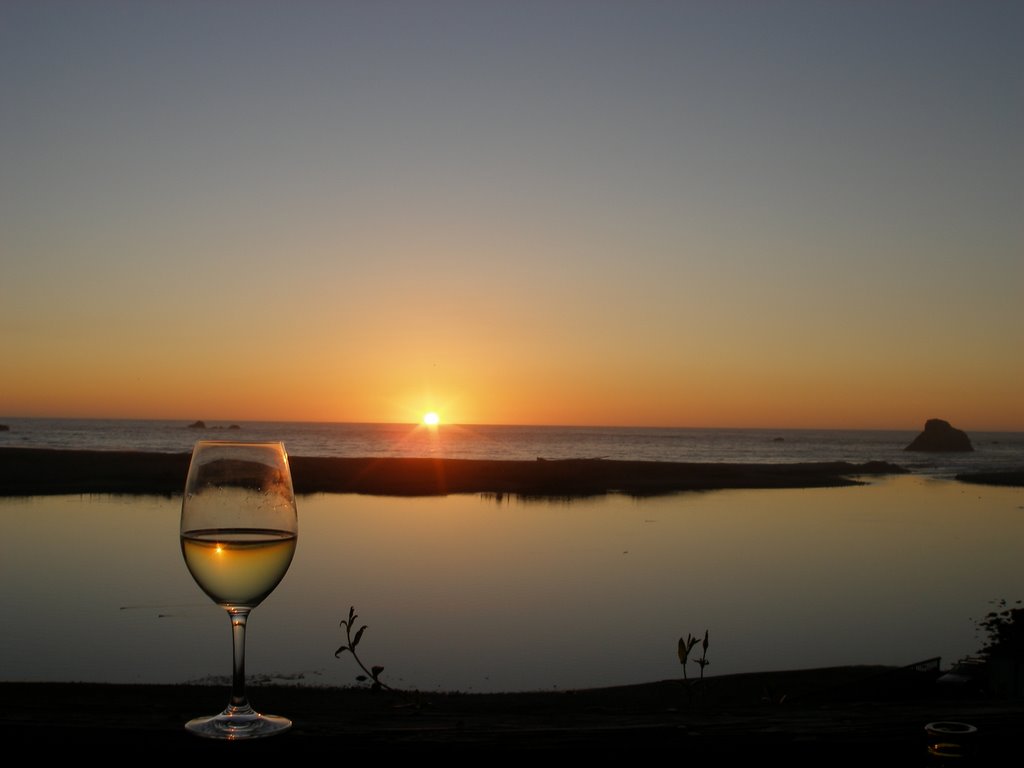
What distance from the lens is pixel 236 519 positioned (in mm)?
1545

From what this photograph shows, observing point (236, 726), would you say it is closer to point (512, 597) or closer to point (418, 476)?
point (512, 597)

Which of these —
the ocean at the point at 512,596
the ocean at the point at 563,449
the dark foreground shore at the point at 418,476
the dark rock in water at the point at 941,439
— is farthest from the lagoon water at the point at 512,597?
the dark rock in water at the point at 941,439

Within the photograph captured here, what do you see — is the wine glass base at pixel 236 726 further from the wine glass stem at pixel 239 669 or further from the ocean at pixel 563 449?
the ocean at pixel 563 449

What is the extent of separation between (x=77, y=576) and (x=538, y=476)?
101 ft

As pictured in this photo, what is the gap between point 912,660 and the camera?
1303cm

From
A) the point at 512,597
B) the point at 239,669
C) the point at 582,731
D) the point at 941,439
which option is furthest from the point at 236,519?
the point at 941,439

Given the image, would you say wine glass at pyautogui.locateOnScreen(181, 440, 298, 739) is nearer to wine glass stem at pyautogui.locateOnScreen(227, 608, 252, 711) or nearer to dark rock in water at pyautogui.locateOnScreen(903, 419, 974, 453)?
wine glass stem at pyautogui.locateOnScreen(227, 608, 252, 711)

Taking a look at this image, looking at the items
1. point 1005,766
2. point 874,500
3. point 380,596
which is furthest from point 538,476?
point 1005,766

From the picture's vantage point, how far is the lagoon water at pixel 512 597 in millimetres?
12438

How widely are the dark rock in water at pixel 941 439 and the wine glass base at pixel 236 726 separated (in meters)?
109

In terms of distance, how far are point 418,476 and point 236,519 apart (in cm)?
4549

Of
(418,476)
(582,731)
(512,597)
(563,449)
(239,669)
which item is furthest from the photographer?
(563,449)

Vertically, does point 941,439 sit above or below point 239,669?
below

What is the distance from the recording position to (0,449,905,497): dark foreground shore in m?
38.7
